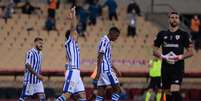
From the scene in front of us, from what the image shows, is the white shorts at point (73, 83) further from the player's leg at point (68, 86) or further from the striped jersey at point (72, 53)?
the striped jersey at point (72, 53)

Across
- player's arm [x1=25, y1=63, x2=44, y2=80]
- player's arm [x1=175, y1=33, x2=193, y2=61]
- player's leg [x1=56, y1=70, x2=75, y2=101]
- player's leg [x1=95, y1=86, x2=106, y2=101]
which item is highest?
player's arm [x1=175, y1=33, x2=193, y2=61]

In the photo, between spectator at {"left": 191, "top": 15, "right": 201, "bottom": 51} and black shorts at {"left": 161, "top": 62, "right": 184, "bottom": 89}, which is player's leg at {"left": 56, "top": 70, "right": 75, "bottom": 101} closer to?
black shorts at {"left": 161, "top": 62, "right": 184, "bottom": 89}

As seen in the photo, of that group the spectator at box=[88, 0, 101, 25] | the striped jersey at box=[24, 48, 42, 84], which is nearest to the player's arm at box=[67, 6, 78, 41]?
the striped jersey at box=[24, 48, 42, 84]

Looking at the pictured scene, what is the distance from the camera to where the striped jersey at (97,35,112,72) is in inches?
645

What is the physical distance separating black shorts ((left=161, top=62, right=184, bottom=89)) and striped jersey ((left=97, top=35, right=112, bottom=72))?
9.36ft

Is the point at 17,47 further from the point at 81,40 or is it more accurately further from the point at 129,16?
the point at 129,16

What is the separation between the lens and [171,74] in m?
13.7

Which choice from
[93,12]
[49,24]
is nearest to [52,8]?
[49,24]

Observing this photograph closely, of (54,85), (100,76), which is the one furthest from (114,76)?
(54,85)

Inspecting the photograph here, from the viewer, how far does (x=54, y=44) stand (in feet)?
105

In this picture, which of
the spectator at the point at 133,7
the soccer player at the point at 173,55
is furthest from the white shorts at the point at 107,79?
the spectator at the point at 133,7

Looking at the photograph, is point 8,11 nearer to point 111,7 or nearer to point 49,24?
point 49,24

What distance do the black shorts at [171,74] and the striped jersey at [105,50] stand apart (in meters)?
2.85

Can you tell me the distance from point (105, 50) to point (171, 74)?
306cm
